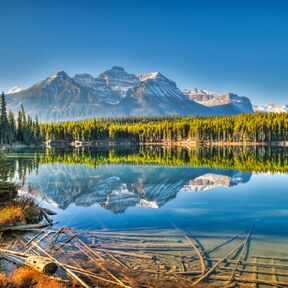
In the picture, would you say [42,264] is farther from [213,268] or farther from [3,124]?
[3,124]

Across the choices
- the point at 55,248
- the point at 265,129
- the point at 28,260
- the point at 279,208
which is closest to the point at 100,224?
the point at 55,248

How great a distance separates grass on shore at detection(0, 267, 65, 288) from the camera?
10789 mm

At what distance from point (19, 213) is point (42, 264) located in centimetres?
841

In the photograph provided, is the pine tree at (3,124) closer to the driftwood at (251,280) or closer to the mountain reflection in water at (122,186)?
the mountain reflection in water at (122,186)

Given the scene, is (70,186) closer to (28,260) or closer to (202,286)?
(28,260)

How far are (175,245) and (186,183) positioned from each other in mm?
23381

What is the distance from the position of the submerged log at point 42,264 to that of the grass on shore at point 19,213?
648 centimetres

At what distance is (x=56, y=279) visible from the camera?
11648mm

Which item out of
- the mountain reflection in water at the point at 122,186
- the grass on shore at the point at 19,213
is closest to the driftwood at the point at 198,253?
the mountain reflection in water at the point at 122,186

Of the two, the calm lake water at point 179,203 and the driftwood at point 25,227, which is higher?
the driftwood at point 25,227

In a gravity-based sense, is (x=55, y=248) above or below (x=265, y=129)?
below

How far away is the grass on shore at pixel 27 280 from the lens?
1079 centimetres

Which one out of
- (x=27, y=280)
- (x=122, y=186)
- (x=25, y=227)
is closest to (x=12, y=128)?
(x=122, y=186)

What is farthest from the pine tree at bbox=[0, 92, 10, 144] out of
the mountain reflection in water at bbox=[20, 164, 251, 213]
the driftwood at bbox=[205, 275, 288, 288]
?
the driftwood at bbox=[205, 275, 288, 288]
